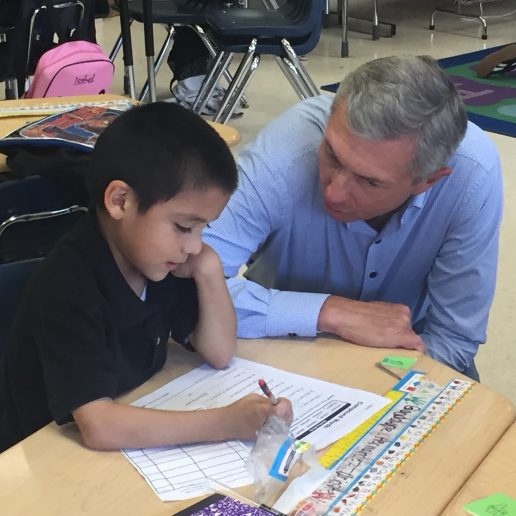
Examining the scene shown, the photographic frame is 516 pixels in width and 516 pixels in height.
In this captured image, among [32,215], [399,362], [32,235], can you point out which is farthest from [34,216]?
[399,362]

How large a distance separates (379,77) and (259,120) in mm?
3344

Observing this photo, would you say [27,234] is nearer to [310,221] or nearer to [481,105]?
[310,221]

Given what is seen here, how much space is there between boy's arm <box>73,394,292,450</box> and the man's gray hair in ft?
1.60

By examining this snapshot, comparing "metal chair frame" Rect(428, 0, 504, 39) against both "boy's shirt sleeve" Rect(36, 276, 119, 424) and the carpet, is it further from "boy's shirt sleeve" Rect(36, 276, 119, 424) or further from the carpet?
"boy's shirt sleeve" Rect(36, 276, 119, 424)

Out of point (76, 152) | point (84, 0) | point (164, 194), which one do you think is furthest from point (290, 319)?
point (84, 0)

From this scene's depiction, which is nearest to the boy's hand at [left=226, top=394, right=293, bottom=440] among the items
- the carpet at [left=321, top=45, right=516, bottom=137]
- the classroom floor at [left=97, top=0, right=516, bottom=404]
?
the classroom floor at [left=97, top=0, right=516, bottom=404]

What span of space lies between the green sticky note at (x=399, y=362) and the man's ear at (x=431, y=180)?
0.32 metres

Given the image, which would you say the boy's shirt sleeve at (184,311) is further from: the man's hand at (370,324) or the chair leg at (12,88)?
the chair leg at (12,88)

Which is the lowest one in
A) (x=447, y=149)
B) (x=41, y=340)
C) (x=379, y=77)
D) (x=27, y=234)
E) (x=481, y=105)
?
(x=481, y=105)

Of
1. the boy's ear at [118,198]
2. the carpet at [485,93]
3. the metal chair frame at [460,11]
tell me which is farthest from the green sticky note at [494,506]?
the metal chair frame at [460,11]

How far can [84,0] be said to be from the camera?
3.67 metres

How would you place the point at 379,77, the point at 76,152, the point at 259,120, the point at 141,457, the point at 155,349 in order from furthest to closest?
the point at 259,120 < the point at 76,152 < the point at 379,77 < the point at 155,349 < the point at 141,457

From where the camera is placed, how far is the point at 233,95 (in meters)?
4.23

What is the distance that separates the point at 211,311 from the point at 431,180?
439 millimetres
